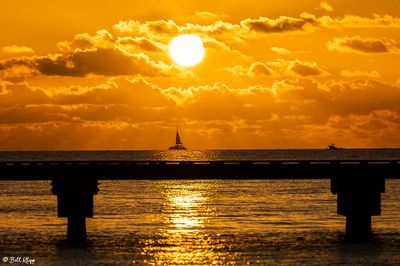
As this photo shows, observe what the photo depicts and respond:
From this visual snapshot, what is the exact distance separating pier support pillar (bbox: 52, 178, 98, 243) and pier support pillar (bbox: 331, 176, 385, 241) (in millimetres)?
19581

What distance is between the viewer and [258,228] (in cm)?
7038

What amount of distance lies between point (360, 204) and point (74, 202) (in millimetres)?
21767

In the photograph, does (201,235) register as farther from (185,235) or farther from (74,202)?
(74,202)

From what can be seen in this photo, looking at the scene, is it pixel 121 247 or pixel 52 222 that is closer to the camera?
pixel 121 247

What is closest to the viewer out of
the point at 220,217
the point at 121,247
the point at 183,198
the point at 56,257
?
the point at 56,257

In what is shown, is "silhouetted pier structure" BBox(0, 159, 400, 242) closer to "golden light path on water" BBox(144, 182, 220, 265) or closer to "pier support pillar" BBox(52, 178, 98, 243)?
"pier support pillar" BBox(52, 178, 98, 243)

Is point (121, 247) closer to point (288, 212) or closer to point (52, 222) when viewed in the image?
point (52, 222)

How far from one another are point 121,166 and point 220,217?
20465 mm

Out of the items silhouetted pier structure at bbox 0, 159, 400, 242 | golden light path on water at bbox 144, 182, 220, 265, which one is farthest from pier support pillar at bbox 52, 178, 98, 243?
golden light path on water at bbox 144, 182, 220, 265

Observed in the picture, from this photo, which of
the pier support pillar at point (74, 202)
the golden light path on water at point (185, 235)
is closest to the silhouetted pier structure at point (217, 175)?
the pier support pillar at point (74, 202)

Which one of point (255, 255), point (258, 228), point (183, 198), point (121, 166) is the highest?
point (183, 198)

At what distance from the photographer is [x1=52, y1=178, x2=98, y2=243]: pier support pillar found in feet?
204

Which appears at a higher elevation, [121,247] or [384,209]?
[384,209]

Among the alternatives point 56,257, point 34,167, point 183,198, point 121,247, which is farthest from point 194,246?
point 183,198
